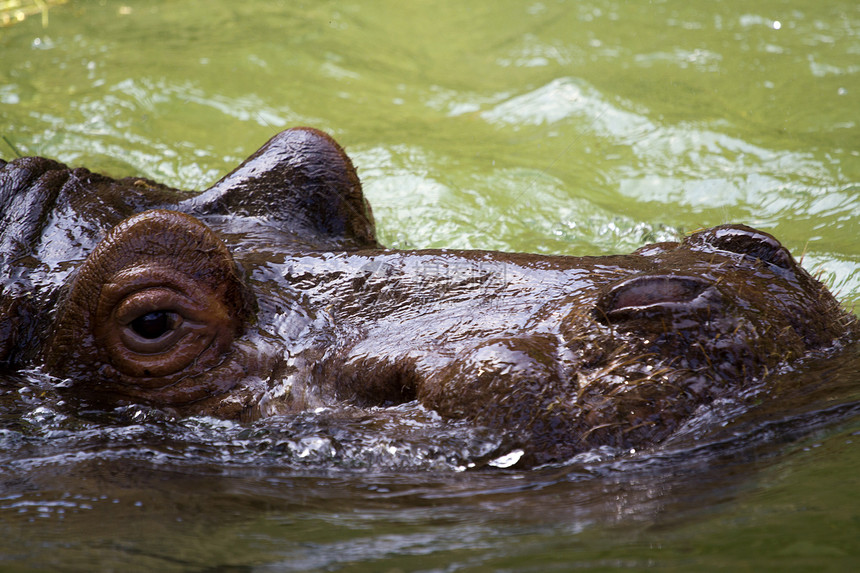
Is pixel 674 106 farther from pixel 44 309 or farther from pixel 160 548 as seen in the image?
pixel 160 548

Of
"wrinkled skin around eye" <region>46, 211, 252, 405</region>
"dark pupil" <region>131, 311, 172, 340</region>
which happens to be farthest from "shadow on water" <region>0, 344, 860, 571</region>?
"dark pupil" <region>131, 311, 172, 340</region>

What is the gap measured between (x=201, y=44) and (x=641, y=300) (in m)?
7.49

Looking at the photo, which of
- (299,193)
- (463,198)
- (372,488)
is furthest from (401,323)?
(463,198)

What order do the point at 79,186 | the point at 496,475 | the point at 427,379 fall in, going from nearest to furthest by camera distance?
the point at 496,475
the point at 427,379
the point at 79,186

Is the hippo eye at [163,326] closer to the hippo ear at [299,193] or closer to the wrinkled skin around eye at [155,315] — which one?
the wrinkled skin around eye at [155,315]

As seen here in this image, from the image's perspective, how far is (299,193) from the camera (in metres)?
4.05

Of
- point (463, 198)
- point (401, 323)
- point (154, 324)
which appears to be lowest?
point (401, 323)

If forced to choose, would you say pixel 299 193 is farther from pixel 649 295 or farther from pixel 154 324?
pixel 649 295

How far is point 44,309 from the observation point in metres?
3.38

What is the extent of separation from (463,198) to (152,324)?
373 cm

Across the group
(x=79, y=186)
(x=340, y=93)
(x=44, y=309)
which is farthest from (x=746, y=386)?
(x=340, y=93)

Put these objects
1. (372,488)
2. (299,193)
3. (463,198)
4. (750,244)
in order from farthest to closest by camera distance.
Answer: (463,198) → (299,193) → (750,244) → (372,488)

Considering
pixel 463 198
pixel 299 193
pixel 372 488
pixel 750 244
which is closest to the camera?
pixel 372 488

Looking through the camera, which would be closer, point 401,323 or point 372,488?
point 372,488
